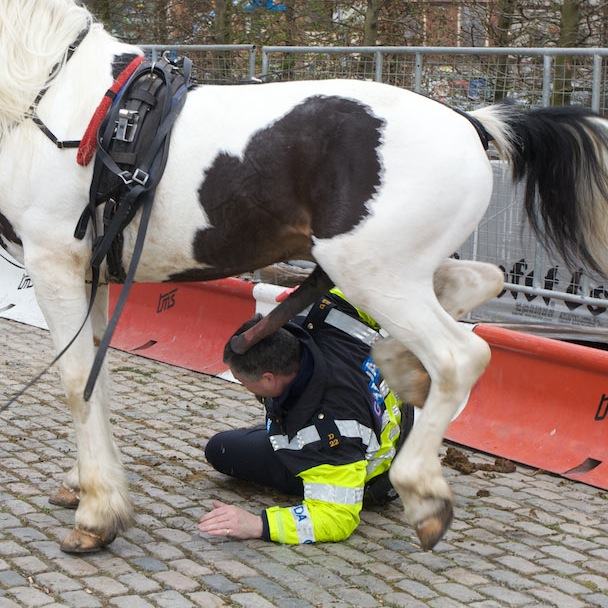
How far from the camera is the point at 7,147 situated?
4.14 meters

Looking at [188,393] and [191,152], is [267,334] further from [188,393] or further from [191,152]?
[188,393]

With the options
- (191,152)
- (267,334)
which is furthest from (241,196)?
(267,334)

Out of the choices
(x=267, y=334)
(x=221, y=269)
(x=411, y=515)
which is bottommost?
(x=411, y=515)

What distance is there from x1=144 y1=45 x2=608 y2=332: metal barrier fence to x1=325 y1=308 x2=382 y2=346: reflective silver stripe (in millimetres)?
2253

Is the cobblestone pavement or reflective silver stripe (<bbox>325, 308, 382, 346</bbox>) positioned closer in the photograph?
the cobblestone pavement

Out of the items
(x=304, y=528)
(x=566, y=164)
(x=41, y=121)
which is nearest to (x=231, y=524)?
(x=304, y=528)

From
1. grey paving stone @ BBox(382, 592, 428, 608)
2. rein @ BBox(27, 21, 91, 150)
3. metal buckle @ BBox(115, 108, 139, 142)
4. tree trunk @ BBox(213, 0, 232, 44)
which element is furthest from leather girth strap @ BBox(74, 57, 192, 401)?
tree trunk @ BBox(213, 0, 232, 44)

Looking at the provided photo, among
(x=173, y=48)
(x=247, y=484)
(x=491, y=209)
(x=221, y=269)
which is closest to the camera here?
(x=221, y=269)

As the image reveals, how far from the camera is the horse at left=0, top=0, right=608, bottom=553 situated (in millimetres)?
3791

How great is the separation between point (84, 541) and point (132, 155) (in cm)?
149

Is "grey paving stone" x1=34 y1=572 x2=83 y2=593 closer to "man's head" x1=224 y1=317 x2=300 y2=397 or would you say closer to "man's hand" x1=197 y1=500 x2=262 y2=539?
"man's hand" x1=197 y1=500 x2=262 y2=539

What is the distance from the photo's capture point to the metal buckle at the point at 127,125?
13.3 ft

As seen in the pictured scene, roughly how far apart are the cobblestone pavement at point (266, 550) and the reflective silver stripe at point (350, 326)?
2.54 ft

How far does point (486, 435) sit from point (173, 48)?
18.1 feet
